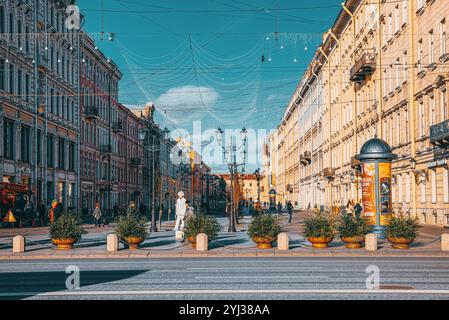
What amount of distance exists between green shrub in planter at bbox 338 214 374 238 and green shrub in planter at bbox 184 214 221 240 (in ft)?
15.0

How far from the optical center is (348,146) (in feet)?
192

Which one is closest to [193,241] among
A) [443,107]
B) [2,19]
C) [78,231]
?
[78,231]

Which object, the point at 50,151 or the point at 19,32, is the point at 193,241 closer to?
the point at 19,32

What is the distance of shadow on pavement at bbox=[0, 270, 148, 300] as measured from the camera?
12.1 meters

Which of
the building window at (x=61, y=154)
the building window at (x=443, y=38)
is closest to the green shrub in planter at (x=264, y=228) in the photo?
the building window at (x=443, y=38)

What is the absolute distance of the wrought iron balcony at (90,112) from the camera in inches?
2598

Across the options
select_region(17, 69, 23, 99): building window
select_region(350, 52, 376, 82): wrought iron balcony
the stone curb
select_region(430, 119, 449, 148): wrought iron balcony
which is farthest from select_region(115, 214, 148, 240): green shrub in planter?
select_region(350, 52, 376, 82): wrought iron balcony

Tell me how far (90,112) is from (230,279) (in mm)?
54990

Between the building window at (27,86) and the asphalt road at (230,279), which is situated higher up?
the building window at (27,86)

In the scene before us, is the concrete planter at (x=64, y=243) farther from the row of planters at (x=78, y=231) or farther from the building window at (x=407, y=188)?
the building window at (x=407, y=188)

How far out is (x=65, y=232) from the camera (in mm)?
22719

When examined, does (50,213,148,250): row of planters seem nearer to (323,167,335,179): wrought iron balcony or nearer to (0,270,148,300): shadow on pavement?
(0,270,148,300): shadow on pavement

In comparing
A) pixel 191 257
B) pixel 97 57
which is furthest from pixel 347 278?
pixel 97 57

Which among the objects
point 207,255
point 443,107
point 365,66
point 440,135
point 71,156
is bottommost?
point 207,255
